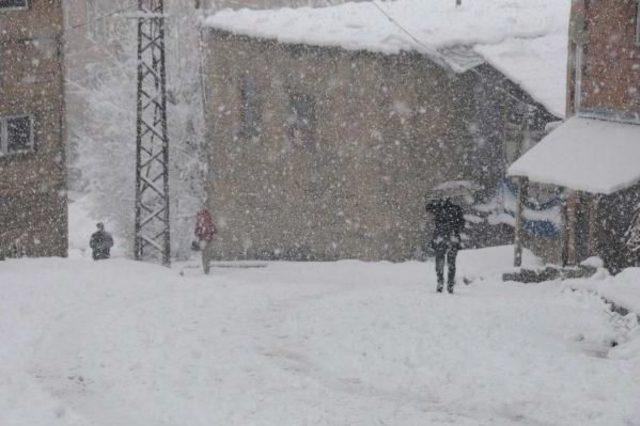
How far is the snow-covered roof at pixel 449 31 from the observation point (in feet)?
90.3

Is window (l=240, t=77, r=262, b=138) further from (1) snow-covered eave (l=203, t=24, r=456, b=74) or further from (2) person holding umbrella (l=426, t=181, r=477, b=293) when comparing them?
(2) person holding umbrella (l=426, t=181, r=477, b=293)

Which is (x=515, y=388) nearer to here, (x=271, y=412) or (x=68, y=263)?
(x=271, y=412)

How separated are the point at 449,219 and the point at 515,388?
6380mm

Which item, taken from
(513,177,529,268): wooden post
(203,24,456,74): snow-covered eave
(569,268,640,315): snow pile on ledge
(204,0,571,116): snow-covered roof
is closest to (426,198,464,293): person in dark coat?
(569,268,640,315): snow pile on ledge

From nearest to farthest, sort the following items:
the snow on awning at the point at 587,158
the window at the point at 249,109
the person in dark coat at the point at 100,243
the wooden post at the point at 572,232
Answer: the snow on awning at the point at 587,158
the wooden post at the point at 572,232
the person in dark coat at the point at 100,243
the window at the point at 249,109

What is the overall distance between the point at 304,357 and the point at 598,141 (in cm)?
1121

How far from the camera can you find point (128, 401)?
8.60m

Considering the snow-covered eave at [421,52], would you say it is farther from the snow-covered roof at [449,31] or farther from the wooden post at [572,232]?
the wooden post at [572,232]

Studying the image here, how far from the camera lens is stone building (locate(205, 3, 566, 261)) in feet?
92.8

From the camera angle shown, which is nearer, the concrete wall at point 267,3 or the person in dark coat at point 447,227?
the person in dark coat at point 447,227

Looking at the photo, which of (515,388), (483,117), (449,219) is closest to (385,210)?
(483,117)

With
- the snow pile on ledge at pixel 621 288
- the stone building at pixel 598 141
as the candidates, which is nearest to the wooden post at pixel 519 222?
the stone building at pixel 598 141

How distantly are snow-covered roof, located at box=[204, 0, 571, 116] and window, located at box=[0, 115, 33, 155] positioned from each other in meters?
7.69

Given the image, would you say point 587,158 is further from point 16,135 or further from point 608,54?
point 16,135
